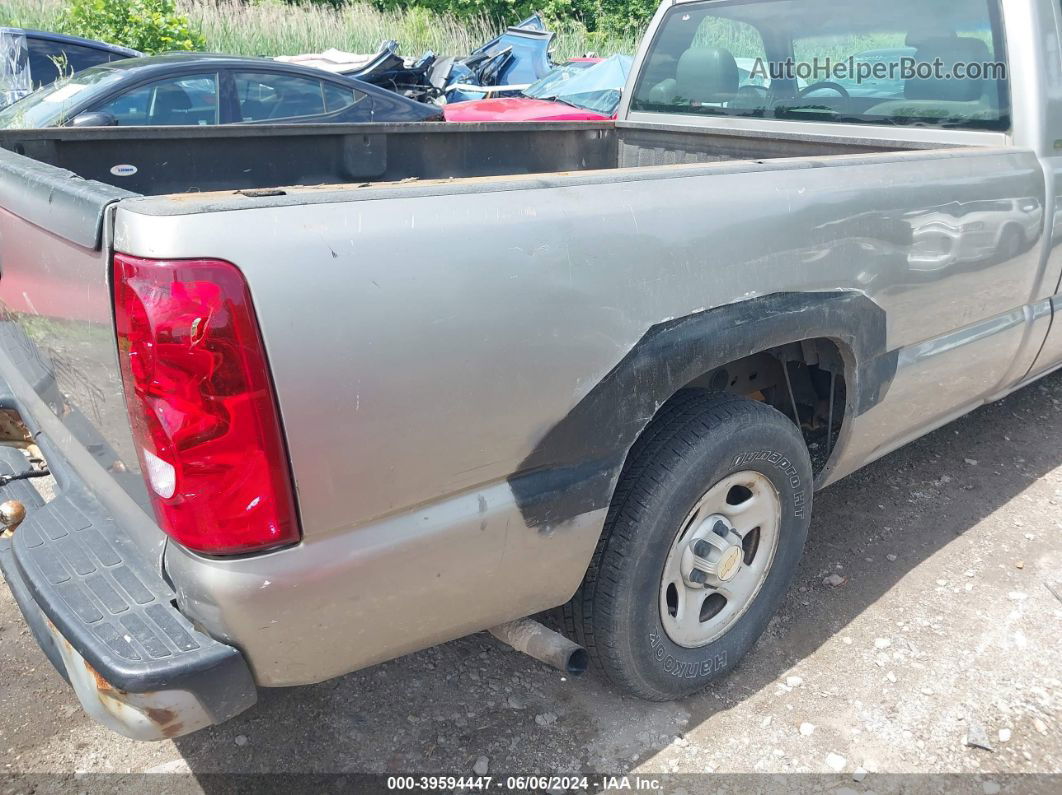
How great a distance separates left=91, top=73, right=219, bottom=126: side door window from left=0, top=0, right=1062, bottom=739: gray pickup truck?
3355mm

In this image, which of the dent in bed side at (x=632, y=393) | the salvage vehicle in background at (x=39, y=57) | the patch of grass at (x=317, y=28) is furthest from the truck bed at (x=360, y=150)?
the patch of grass at (x=317, y=28)

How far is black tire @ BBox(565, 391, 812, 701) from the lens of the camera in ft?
7.06

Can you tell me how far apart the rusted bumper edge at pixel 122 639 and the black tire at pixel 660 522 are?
895 millimetres

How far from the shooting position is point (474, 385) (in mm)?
1681

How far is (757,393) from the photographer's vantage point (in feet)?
9.57

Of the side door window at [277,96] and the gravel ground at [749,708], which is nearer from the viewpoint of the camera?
the gravel ground at [749,708]

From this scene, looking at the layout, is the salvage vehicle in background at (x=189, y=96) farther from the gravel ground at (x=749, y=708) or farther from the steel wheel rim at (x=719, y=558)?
the steel wheel rim at (x=719, y=558)

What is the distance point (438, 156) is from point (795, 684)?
2.61 m

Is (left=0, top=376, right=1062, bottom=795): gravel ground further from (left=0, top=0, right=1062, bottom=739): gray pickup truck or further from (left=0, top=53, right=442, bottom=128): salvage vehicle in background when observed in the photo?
(left=0, top=53, right=442, bottom=128): salvage vehicle in background

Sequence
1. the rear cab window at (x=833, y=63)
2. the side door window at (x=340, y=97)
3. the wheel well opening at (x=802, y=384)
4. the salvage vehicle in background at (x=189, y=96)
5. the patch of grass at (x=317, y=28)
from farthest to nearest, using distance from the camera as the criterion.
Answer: the patch of grass at (x=317, y=28)
the side door window at (x=340, y=97)
the salvage vehicle in background at (x=189, y=96)
the rear cab window at (x=833, y=63)
the wheel well opening at (x=802, y=384)

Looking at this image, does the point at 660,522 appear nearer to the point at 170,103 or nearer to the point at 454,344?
the point at 454,344

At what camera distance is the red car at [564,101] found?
8.72m

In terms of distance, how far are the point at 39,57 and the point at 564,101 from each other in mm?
5079

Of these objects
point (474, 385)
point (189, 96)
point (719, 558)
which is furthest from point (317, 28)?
point (474, 385)
